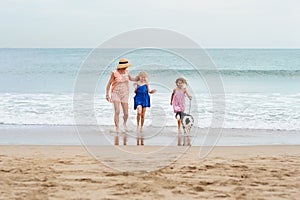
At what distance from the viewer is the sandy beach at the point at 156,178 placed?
15.0 ft

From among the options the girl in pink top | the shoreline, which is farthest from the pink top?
the shoreline

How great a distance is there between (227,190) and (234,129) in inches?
210

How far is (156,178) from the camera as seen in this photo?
17.1ft

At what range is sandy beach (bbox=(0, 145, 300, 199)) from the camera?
4.58 meters

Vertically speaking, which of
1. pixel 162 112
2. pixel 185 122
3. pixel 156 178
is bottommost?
pixel 156 178

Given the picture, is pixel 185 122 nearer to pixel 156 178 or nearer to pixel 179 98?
pixel 179 98

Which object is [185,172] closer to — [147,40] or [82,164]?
[82,164]

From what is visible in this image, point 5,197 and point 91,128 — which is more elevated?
point 91,128

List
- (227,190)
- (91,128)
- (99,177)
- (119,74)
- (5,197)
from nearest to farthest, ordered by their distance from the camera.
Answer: (5,197) < (227,190) < (99,177) < (119,74) < (91,128)

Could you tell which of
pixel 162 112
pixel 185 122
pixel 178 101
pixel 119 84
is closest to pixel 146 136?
pixel 185 122

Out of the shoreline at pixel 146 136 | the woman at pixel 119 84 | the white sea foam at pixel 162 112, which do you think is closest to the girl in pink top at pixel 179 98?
→ the shoreline at pixel 146 136

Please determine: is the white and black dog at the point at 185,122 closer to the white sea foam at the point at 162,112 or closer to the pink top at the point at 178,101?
the pink top at the point at 178,101

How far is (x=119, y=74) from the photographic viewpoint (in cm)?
814

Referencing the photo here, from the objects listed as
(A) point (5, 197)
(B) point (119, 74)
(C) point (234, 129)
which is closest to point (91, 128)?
(B) point (119, 74)
